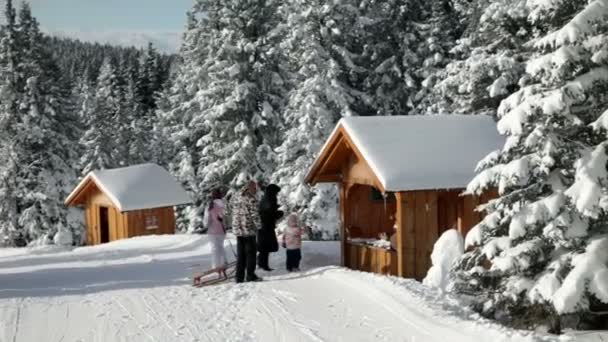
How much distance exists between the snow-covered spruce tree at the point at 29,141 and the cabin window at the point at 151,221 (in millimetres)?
5960

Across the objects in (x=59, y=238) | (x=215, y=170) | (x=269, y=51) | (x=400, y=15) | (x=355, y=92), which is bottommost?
(x=59, y=238)

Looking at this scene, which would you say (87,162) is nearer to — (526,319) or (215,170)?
(215,170)

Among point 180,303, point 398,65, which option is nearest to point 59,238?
point 398,65

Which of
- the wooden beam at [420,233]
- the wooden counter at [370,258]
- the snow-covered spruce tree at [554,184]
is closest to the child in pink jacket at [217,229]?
the wooden counter at [370,258]

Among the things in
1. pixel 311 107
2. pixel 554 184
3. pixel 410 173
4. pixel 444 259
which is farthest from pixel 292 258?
pixel 311 107

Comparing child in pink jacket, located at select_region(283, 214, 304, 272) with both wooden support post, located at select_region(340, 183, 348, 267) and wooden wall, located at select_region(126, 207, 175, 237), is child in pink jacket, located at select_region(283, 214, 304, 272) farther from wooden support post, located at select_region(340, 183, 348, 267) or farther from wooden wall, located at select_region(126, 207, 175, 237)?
wooden wall, located at select_region(126, 207, 175, 237)

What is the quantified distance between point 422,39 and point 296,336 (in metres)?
26.2

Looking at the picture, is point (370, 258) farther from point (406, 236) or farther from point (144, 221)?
point (144, 221)

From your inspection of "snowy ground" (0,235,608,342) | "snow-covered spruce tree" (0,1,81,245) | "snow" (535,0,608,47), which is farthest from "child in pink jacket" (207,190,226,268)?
"snow-covered spruce tree" (0,1,81,245)

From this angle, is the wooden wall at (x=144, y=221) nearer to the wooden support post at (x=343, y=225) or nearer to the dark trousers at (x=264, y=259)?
the wooden support post at (x=343, y=225)

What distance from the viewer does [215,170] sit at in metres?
30.5

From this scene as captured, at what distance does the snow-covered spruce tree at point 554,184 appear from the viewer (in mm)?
8195

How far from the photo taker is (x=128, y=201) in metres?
27.9

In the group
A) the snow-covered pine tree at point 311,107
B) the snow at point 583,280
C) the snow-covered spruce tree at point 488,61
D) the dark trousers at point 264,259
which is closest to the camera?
the snow at point 583,280
